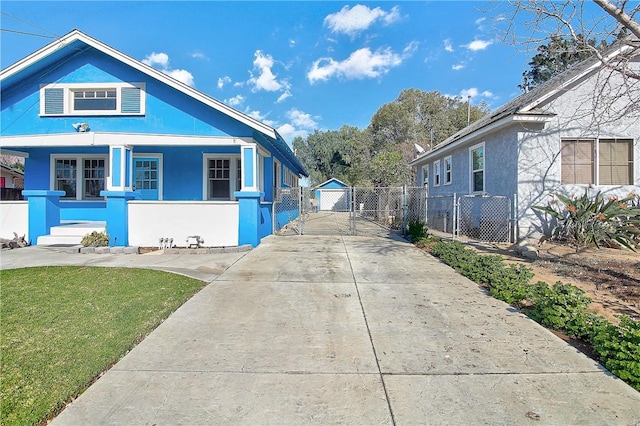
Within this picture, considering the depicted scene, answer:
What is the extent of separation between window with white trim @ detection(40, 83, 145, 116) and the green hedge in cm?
1002

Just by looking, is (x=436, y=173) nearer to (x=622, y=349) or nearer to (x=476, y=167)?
(x=476, y=167)

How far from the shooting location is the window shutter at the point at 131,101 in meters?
10.3

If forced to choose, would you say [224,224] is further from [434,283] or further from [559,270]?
[559,270]

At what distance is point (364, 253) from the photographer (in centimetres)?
930

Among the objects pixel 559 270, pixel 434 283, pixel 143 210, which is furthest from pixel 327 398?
pixel 143 210

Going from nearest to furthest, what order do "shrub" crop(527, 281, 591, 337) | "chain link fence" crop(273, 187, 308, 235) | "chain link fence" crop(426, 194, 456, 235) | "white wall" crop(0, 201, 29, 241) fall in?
"shrub" crop(527, 281, 591, 337)
"white wall" crop(0, 201, 29, 241)
"chain link fence" crop(273, 187, 308, 235)
"chain link fence" crop(426, 194, 456, 235)

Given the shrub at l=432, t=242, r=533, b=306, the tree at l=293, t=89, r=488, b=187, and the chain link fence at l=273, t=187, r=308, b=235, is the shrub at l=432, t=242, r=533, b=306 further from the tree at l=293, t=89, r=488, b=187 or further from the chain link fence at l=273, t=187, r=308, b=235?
the tree at l=293, t=89, r=488, b=187

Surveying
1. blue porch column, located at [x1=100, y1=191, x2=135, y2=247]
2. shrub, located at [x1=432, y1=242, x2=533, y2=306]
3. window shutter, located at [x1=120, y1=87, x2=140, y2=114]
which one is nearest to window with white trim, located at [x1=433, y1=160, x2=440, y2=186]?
shrub, located at [x1=432, y1=242, x2=533, y2=306]

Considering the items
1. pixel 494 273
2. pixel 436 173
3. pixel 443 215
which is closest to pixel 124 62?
pixel 494 273

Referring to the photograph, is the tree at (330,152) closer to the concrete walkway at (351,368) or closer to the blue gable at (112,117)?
the blue gable at (112,117)

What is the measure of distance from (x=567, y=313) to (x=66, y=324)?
19.4 ft

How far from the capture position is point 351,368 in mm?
3170

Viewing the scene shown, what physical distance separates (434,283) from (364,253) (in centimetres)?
322

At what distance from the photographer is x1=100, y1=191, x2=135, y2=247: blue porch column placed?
9617 millimetres
